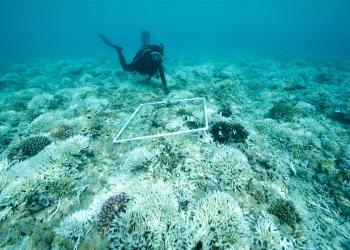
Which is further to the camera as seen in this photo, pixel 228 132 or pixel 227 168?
pixel 228 132

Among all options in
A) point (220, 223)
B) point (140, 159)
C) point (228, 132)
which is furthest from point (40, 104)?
point (220, 223)

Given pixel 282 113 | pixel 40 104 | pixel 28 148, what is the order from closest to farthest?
1. pixel 28 148
2. pixel 282 113
3. pixel 40 104

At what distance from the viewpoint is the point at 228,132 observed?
7.04 metres

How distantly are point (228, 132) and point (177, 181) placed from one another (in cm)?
269

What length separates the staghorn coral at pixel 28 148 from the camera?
644 centimetres

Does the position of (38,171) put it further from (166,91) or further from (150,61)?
(150,61)

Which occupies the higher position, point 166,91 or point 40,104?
point 40,104

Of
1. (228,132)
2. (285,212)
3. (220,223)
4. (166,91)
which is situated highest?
(220,223)

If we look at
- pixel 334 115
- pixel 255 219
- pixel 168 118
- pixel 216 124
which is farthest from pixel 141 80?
pixel 255 219

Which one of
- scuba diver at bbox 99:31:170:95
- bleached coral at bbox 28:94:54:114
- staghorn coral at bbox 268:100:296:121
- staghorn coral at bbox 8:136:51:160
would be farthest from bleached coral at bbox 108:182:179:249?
bleached coral at bbox 28:94:54:114

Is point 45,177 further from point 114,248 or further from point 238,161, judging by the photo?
point 238,161

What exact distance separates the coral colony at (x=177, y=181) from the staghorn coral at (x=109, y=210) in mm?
21

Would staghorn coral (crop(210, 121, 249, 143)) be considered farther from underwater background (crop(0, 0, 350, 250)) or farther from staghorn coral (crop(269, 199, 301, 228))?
staghorn coral (crop(269, 199, 301, 228))

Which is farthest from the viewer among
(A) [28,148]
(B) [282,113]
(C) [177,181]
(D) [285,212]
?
(B) [282,113]
